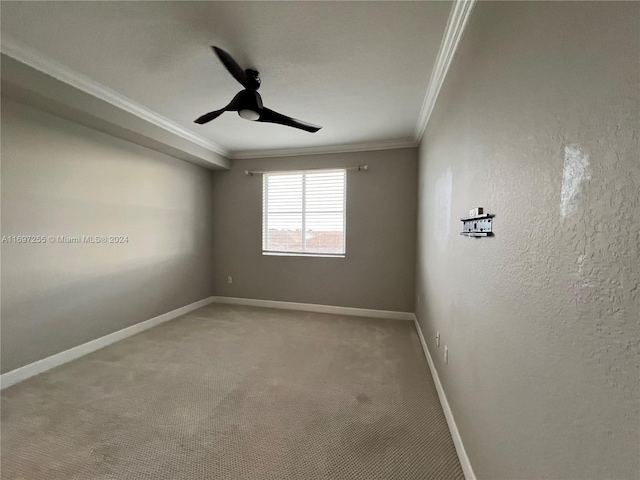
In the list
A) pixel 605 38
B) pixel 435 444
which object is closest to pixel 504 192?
pixel 605 38

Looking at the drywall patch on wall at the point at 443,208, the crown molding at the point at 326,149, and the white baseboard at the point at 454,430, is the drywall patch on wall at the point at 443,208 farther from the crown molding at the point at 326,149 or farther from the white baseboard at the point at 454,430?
the crown molding at the point at 326,149

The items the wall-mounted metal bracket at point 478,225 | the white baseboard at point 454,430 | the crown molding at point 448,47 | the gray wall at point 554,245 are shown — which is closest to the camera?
the gray wall at point 554,245

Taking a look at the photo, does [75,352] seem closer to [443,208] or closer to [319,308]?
[319,308]

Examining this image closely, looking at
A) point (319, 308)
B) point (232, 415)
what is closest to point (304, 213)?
point (319, 308)

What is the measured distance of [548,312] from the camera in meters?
0.73

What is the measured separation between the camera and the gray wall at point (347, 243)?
3762mm

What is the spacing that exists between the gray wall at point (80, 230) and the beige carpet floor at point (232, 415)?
1.30 ft

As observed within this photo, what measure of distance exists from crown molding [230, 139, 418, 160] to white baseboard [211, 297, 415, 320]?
2336 millimetres

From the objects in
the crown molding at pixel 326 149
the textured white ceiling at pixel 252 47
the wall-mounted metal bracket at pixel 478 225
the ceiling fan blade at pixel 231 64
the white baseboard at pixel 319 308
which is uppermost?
the textured white ceiling at pixel 252 47

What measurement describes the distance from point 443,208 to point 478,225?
827 mm

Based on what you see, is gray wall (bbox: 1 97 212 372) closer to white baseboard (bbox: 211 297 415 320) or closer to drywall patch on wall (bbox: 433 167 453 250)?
white baseboard (bbox: 211 297 415 320)

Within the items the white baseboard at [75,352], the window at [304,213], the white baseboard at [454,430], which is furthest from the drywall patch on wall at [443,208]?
the white baseboard at [75,352]

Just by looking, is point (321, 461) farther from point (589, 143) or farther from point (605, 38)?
point (605, 38)

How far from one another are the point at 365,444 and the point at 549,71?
1.89m
